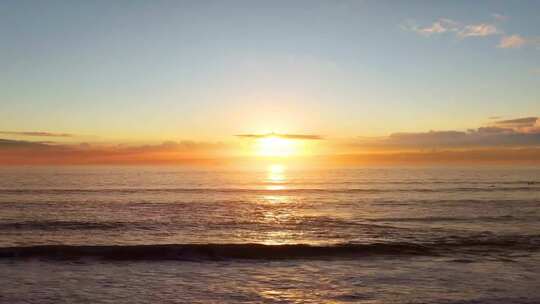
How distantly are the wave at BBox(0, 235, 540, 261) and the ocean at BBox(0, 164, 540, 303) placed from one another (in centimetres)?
5

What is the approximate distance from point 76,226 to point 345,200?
2926 cm

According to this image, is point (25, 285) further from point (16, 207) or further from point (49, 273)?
point (16, 207)

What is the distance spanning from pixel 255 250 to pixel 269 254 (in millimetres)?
1153

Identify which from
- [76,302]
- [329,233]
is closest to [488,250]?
[329,233]

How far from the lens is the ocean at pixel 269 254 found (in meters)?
15.3

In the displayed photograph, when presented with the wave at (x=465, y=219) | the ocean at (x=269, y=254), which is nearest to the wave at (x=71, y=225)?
the ocean at (x=269, y=254)

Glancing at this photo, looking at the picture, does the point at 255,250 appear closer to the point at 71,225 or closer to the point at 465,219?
the point at 71,225

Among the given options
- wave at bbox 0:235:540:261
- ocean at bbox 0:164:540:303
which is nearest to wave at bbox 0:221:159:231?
ocean at bbox 0:164:540:303

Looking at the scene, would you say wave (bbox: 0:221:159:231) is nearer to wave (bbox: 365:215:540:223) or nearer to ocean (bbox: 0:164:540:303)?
ocean (bbox: 0:164:540:303)

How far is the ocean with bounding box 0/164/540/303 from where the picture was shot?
15.3 metres

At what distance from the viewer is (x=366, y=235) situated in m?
27.8

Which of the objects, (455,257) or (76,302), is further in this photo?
(455,257)

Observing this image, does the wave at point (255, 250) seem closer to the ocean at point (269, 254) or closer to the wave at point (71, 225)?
the ocean at point (269, 254)

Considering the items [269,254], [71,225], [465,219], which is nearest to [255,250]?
[269,254]
